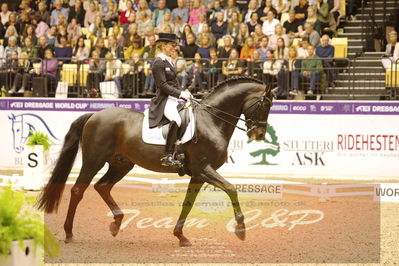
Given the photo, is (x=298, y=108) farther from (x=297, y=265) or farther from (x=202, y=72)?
(x=297, y=265)

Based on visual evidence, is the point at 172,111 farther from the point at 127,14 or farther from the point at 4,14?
the point at 4,14

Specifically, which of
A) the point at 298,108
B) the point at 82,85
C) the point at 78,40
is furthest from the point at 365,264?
the point at 78,40

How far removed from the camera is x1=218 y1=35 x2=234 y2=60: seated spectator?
16.1 meters

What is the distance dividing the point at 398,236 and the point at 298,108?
19.3 feet

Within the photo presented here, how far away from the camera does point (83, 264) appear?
763 cm

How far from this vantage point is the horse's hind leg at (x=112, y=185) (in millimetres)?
9102

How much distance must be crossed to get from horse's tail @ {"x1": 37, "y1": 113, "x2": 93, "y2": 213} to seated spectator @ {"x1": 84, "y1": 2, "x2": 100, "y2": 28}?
10.5 m

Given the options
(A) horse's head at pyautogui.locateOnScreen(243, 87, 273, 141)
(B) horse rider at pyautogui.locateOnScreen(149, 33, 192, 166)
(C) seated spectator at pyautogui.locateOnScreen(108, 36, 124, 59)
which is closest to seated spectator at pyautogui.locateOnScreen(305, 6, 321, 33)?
(C) seated spectator at pyautogui.locateOnScreen(108, 36, 124, 59)

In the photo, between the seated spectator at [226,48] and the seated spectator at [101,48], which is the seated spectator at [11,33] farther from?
the seated spectator at [226,48]

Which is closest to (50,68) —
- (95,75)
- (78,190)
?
(95,75)

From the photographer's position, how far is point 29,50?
1806 centimetres

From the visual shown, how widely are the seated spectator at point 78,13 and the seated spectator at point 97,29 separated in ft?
2.61

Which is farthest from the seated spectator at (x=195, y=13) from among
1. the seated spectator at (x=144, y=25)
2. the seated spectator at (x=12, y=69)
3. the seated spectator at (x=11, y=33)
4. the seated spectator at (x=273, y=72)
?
the seated spectator at (x=11, y=33)

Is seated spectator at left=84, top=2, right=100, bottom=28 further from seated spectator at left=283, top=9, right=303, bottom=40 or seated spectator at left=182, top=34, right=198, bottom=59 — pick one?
seated spectator at left=283, top=9, right=303, bottom=40
